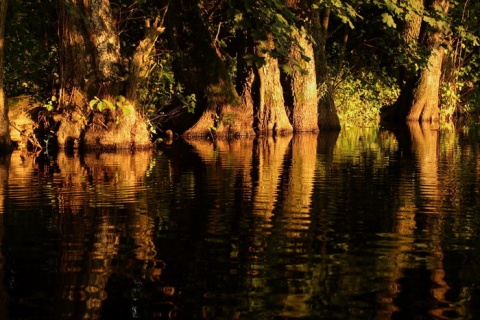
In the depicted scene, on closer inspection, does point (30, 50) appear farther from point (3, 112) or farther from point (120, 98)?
point (3, 112)

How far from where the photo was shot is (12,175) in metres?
13.5

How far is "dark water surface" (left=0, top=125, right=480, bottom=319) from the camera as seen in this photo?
530 centimetres

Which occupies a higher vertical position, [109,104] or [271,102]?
[271,102]

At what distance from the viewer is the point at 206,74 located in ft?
80.8

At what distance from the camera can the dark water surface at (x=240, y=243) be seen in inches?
209

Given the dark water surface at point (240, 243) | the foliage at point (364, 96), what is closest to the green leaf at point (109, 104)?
the dark water surface at point (240, 243)

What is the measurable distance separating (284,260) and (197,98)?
18554mm

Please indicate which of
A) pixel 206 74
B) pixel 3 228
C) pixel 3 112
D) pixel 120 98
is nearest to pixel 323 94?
pixel 206 74

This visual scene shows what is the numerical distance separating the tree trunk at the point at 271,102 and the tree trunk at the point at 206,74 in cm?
92

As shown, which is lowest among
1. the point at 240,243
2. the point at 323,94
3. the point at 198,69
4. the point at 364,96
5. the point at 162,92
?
the point at 240,243

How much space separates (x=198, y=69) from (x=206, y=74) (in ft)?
0.98

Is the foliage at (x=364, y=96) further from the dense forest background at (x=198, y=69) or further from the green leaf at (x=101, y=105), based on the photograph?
the green leaf at (x=101, y=105)

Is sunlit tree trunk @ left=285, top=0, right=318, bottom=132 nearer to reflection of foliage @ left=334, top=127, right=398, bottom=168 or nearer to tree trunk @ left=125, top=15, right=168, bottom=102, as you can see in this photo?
reflection of foliage @ left=334, top=127, right=398, bottom=168

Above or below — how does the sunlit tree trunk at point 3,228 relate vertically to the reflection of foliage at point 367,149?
below
